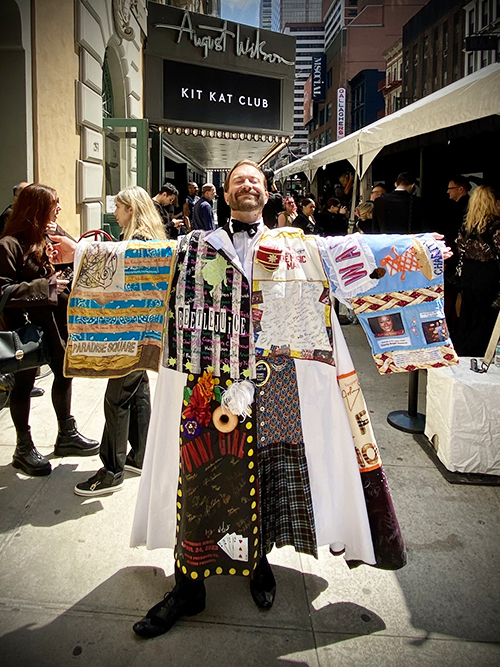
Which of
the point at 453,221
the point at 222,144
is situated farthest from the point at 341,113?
the point at 453,221

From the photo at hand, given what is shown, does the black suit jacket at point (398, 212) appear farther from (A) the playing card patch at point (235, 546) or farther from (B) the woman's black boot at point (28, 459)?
(A) the playing card patch at point (235, 546)

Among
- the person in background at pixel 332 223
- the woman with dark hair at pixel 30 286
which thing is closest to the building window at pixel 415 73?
the person in background at pixel 332 223

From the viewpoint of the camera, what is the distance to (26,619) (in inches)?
87.4

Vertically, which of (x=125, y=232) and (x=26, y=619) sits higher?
(x=125, y=232)

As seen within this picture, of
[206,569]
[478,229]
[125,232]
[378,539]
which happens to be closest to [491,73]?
[478,229]

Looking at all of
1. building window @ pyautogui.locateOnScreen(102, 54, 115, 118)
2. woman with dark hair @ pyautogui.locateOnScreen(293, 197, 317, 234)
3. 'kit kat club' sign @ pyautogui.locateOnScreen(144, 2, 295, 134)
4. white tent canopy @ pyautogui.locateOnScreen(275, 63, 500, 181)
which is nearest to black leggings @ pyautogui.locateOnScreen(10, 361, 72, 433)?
white tent canopy @ pyautogui.locateOnScreen(275, 63, 500, 181)

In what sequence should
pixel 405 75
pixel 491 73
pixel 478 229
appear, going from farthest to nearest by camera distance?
pixel 405 75, pixel 478 229, pixel 491 73

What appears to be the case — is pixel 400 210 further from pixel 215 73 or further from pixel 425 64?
pixel 425 64

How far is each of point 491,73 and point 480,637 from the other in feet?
13.0

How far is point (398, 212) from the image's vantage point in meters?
6.89

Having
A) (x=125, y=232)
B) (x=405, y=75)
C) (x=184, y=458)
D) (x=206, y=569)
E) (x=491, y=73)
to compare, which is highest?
(x=405, y=75)

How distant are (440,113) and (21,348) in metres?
4.20

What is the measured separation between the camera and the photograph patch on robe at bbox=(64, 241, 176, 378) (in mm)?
2227

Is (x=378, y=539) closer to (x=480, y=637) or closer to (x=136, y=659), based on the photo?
(x=480, y=637)
